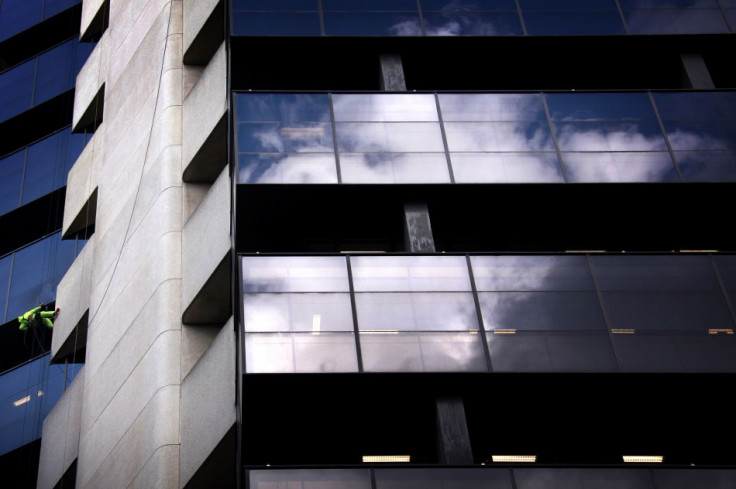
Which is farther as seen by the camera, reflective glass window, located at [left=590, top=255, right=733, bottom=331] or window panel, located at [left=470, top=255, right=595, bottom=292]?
window panel, located at [left=470, top=255, right=595, bottom=292]

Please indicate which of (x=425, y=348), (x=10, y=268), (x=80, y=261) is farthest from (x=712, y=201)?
(x=10, y=268)

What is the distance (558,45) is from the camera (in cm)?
2716

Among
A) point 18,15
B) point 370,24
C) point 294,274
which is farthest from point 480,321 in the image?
point 18,15

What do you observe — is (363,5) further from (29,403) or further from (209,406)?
(29,403)

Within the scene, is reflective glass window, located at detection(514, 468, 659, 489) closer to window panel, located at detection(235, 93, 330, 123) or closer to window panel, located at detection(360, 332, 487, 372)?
window panel, located at detection(360, 332, 487, 372)

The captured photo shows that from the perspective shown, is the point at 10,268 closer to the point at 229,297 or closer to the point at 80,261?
the point at 80,261

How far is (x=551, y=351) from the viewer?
19922mm

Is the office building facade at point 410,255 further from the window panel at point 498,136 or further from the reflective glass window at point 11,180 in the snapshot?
the reflective glass window at point 11,180

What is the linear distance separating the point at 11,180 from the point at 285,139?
1953cm

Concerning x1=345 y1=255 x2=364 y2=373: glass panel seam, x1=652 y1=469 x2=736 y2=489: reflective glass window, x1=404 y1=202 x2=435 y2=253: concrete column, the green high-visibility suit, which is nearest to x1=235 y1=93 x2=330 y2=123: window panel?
x1=404 y1=202 x2=435 y2=253: concrete column

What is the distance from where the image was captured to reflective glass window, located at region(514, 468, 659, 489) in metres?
17.6

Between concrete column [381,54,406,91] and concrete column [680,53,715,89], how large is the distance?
7.94 metres

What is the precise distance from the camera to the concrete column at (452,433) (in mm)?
18750

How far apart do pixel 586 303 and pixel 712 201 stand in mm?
5840
